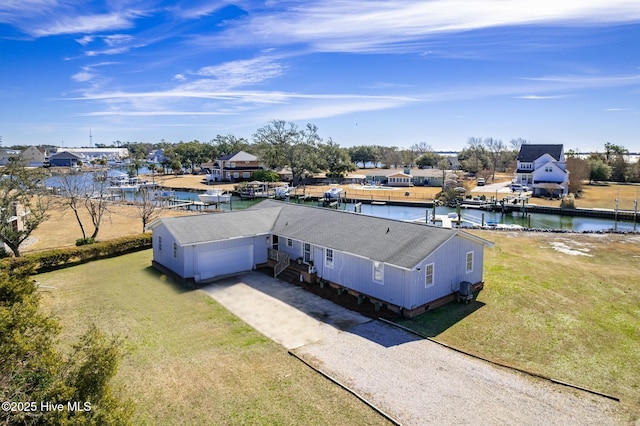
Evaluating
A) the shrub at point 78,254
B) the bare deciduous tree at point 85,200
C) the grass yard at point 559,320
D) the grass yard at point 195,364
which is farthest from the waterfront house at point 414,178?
the grass yard at point 195,364

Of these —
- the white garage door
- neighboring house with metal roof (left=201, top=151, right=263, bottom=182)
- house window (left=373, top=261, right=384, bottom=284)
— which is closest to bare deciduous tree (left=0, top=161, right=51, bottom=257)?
the white garage door

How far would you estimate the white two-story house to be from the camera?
6203 cm

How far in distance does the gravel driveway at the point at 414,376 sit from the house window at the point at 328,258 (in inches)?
103

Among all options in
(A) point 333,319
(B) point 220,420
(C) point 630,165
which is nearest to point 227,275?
(A) point 333,319

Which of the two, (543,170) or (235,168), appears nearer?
(543,170)

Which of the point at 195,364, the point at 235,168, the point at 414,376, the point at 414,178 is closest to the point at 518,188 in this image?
the point at 414,178

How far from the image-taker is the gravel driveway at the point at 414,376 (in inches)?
424

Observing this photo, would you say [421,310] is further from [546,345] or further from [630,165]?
[630,165]

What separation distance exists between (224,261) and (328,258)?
602cm

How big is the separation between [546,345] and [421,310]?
456 cm

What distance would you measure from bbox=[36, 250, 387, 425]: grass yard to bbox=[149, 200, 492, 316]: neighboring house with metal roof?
2.75 m

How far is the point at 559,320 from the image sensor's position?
16.5 metres

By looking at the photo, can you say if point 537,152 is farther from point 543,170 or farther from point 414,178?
point 414,178

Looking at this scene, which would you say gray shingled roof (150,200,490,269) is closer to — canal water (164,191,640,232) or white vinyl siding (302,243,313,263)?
white vinyl siding (302,243,313,263)
